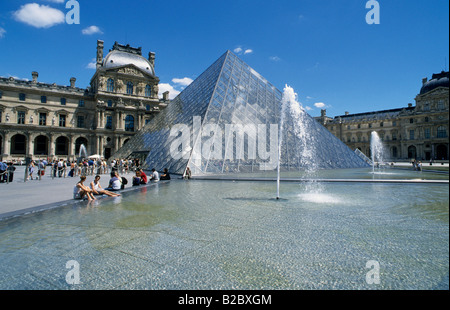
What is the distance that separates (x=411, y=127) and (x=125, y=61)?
218ft

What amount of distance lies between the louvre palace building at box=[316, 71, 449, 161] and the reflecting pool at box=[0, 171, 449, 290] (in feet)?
191

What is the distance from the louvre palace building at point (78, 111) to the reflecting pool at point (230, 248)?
144 ft

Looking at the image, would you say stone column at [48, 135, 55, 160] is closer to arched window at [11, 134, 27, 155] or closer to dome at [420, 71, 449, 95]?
arched window at [11, 134, 27, 155]

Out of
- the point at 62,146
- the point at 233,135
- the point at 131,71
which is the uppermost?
the point at 131,71

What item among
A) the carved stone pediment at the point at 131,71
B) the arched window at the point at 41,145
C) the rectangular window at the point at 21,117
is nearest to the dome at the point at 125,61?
the carved stone pediment at the point at 131,71

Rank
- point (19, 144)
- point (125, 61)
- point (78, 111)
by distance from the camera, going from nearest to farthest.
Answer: point (19, 144) < point (78, 111) < point (125, 61)

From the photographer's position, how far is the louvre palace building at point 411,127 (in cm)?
5366

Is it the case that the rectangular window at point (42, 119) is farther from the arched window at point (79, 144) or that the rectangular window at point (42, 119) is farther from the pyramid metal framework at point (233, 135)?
the pyramid metal framework at point (233, 135)

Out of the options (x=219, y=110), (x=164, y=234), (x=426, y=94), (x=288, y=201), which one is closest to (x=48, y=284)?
(x=164, y=234)

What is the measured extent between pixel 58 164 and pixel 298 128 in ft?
59.0

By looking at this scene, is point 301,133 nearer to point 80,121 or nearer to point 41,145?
point 80,121

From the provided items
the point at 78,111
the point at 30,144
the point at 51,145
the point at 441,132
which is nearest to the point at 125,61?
the point at 78,111

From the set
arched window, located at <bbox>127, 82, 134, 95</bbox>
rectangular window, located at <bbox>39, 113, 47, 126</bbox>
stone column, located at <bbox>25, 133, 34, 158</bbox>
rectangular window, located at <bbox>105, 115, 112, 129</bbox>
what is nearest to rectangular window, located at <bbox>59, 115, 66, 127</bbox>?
rectangular window, located at <bbox>39, 113, 47, 126</bbox>

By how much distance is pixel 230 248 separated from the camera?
3.19 metres
